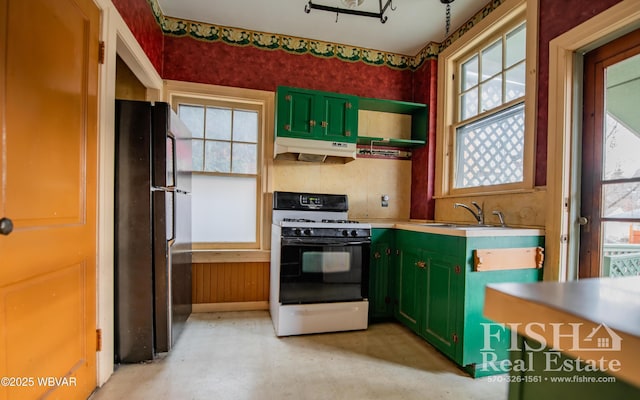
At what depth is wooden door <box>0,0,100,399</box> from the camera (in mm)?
1010

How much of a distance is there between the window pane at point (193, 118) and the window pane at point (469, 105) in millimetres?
2583

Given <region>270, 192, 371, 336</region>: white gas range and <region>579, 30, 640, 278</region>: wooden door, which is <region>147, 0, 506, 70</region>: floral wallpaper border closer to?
<region>579, 30, 640, 278</region>: wooden door

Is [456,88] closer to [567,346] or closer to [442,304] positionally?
[442,304]

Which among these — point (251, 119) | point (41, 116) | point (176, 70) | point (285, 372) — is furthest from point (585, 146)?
point (176, 70)

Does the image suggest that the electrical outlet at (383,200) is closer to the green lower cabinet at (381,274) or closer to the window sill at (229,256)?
the green lower cabinet at (381,274)

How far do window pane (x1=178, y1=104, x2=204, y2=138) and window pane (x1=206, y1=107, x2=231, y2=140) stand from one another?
65 millimetres

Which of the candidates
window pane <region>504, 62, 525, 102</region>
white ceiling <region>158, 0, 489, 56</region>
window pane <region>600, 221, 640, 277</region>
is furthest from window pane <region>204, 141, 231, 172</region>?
window pane <region>600, 221, 640, 277</region>

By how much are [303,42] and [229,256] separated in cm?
232

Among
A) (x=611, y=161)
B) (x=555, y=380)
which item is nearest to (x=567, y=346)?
(x=555, y=380)

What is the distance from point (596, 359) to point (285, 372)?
1693mm

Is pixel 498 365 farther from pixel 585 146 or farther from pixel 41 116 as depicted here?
pixel 41 116

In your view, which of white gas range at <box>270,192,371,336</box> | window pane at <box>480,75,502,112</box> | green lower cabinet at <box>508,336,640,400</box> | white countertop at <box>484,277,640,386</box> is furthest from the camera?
window pane at <box>480,75,502,112</box>

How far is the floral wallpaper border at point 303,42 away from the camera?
2.60 meters

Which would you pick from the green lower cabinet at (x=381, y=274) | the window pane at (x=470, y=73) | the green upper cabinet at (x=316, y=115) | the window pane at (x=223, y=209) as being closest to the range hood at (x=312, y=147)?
the green upper cabinet at (x=316, y=115)
